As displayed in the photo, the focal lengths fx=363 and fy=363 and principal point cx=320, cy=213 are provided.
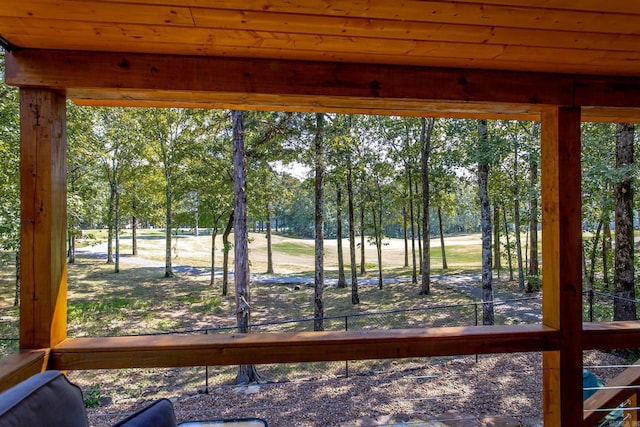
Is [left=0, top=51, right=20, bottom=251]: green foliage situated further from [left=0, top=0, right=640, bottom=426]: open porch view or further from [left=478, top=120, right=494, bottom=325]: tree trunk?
[left=478, top=120, right=494, bottom=325]: tree trunk

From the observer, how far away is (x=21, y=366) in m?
1.38

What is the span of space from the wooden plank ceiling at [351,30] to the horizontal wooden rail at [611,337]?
131 centimetres

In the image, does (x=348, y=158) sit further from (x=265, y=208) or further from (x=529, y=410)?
(x=529, y=410)

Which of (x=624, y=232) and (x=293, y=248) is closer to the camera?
(x=624, y=232)

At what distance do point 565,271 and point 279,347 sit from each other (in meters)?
1.48

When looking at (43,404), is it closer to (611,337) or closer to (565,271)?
(565,271)

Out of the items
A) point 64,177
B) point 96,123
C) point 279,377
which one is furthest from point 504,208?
point 96,123

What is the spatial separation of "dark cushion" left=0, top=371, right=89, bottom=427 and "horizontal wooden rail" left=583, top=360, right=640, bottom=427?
2.37 m

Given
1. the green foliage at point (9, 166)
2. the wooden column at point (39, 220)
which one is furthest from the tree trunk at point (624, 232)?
the green foliage at point (9, 166)

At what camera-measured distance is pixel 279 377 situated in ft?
19.9

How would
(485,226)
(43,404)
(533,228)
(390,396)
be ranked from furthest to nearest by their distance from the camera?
(533,228) < (485,226) < (390,396) < (43,404)

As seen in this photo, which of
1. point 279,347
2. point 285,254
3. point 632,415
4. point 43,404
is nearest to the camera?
point 43,404

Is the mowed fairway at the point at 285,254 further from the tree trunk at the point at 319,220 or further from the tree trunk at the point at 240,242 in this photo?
the tree trunk at the point at 240,242

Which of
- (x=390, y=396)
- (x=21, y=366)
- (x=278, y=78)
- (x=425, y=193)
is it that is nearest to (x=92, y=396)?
(x=390, y=396)
